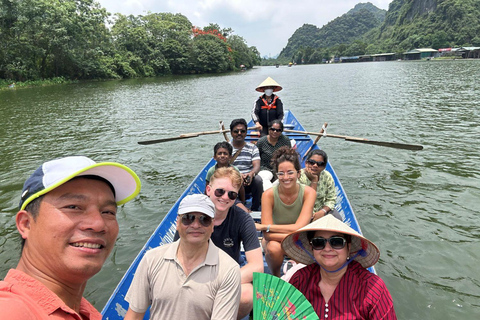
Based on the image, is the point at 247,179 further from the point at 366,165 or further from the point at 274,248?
the point at 366,165

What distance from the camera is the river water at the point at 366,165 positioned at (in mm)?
4363

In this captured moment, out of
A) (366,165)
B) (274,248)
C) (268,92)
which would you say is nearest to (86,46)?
(268,92)

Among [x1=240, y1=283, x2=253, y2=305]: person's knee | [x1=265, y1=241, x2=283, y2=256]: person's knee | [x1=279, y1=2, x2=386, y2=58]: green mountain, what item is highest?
[x1=279, y1=2, x2=386, y2=58]: green mountain

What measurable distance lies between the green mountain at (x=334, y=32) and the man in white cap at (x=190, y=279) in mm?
181437

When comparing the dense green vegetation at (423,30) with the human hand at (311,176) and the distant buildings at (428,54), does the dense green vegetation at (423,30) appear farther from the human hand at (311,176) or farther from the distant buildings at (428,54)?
the human hand at (311,176)

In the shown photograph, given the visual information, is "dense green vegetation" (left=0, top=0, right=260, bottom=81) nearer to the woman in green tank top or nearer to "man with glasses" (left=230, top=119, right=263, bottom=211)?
"man with glasses" (left=230, top=119, right=263, bottom=211)

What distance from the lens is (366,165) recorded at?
336 inches

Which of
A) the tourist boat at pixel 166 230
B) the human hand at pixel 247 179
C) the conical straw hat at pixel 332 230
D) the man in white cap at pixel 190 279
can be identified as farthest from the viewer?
the human hand at pixel 247 179

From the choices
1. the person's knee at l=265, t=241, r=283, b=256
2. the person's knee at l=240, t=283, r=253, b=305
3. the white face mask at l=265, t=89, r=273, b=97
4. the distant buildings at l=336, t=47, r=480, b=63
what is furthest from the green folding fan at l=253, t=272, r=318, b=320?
the distant buildings at l=336, t=47, r=480, b=63

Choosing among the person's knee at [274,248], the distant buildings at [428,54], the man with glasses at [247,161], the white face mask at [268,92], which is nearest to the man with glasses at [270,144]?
the man with glasses at [247,161]

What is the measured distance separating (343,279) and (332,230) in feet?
1.27

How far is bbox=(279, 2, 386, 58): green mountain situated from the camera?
6698 inches

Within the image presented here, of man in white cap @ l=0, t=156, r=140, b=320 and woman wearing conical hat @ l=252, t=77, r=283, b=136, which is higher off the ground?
man in white cap @ l=0, t=156, r=140, b=320

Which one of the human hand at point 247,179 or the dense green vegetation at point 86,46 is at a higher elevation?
the dense green vegetation at point 86,46
